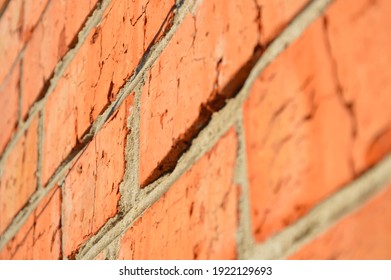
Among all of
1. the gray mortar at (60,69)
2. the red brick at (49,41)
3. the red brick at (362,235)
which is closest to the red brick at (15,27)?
the red brick at (49,41)

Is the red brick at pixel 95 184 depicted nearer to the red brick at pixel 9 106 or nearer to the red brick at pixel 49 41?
the red brick at pixel 49 41

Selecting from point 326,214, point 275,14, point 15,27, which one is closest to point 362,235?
point 326,214

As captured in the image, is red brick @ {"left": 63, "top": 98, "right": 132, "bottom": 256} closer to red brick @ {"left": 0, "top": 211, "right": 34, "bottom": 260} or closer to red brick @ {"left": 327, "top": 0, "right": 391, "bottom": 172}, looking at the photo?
red brick @ {"left": 0, "top": 211, "right": 34, "bottom": 260}

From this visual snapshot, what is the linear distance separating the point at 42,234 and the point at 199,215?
0.45m

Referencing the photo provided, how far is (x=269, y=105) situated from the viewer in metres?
0.45

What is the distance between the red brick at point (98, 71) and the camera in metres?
0.71

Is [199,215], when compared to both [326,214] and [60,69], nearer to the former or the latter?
[326,214]

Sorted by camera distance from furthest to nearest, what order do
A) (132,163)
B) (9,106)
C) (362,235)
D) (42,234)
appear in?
(9,106) < (42,234) < (132,163) < (362,235)

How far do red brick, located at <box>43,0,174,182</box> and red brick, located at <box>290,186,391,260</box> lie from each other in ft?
1.08

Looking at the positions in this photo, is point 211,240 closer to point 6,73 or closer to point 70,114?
point 70,114

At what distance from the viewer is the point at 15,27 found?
1294 millimetres

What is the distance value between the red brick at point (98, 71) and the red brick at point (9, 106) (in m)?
0.21

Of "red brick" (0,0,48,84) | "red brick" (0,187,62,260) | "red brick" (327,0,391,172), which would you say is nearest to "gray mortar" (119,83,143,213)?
"red brick" (0,187,62,260)

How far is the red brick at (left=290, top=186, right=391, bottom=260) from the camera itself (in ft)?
1.14
